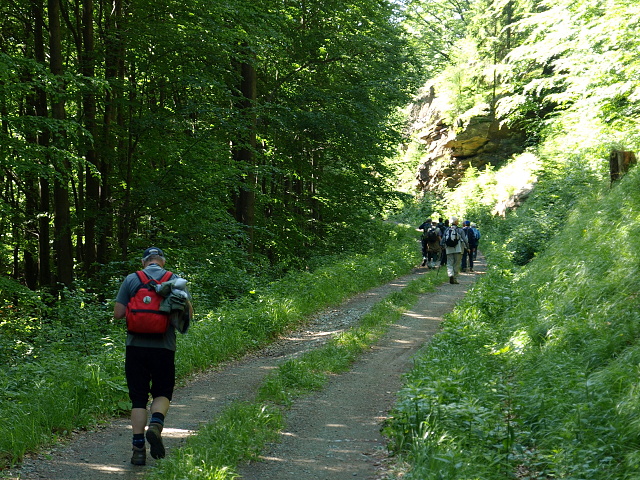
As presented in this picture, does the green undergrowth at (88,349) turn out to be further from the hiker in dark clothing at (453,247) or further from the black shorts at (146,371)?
the hiker in dark clothing at (453,247)

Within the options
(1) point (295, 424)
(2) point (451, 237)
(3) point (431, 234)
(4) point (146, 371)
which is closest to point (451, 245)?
(2) point (451, 237)

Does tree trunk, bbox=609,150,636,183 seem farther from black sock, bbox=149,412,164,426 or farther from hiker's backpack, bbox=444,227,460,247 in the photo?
black sock, bbox=149,412,164,426

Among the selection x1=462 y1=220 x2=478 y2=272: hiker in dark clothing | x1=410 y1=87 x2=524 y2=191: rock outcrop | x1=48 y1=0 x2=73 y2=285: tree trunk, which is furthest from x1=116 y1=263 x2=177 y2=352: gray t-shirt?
x1=410 y1=87 x2=524 y2=191: rock outcrop

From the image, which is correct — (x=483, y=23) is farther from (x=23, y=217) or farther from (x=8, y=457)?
(x=8, y=457)

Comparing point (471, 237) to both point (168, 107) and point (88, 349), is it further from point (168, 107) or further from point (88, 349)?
point (88, 349)

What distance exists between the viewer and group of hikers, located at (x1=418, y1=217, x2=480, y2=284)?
1667 centimetres

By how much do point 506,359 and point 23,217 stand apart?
13433 mm

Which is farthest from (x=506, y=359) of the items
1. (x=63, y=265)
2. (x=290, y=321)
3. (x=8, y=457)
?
(x=63, y=265)

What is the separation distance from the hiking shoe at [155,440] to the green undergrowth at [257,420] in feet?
0.33

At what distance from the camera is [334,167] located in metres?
23.0

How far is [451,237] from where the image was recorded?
54.1ft

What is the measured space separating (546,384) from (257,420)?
2992 mm

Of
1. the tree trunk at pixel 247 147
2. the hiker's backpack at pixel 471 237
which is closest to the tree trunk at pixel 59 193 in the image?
the tree trunk at pixel 247 147

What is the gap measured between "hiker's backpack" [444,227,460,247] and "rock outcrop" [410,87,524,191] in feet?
64.9
